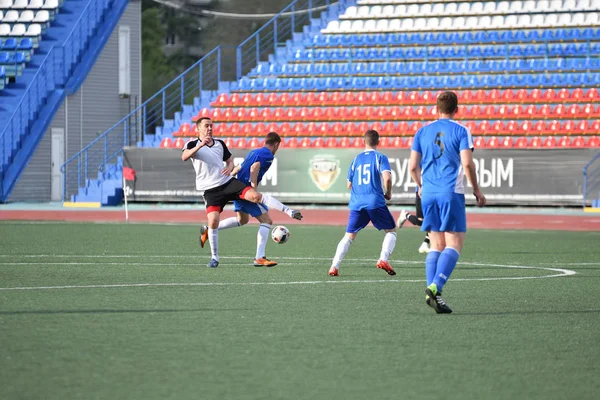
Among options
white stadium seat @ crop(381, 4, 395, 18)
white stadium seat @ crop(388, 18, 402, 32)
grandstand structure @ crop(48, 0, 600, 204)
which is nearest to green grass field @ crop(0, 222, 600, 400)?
grandstand structure @ crop(48, 0, 600, 204)

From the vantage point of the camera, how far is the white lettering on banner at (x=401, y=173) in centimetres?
2986

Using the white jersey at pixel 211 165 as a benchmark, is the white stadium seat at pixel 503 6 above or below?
above

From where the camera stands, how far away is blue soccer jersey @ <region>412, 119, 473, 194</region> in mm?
8766

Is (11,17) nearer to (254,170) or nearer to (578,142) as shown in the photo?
(578,142)

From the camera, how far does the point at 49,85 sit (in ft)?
117

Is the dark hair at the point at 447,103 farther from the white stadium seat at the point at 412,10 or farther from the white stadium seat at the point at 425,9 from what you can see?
the white stadium seat at the point at 412,10

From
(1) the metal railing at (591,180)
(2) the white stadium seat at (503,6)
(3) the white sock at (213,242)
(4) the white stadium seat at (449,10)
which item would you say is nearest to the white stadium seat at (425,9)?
(4) the white stadium seat at (449,10)

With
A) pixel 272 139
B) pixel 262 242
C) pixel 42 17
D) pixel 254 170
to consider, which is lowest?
pixel 262 242

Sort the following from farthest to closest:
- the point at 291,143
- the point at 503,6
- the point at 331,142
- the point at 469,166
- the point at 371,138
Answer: the point at 503,6, the point at 291,143, the point at 331,142, the point at 371,138, the point at 469,166

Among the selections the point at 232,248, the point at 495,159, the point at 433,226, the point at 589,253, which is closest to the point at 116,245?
the point at 232,248

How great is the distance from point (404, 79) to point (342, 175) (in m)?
4.72

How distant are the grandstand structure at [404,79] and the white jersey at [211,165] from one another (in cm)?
1719

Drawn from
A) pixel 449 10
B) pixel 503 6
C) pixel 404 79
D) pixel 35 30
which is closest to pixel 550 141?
pixel 404 79

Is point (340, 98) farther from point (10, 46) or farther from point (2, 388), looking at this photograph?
point (2, 388)
